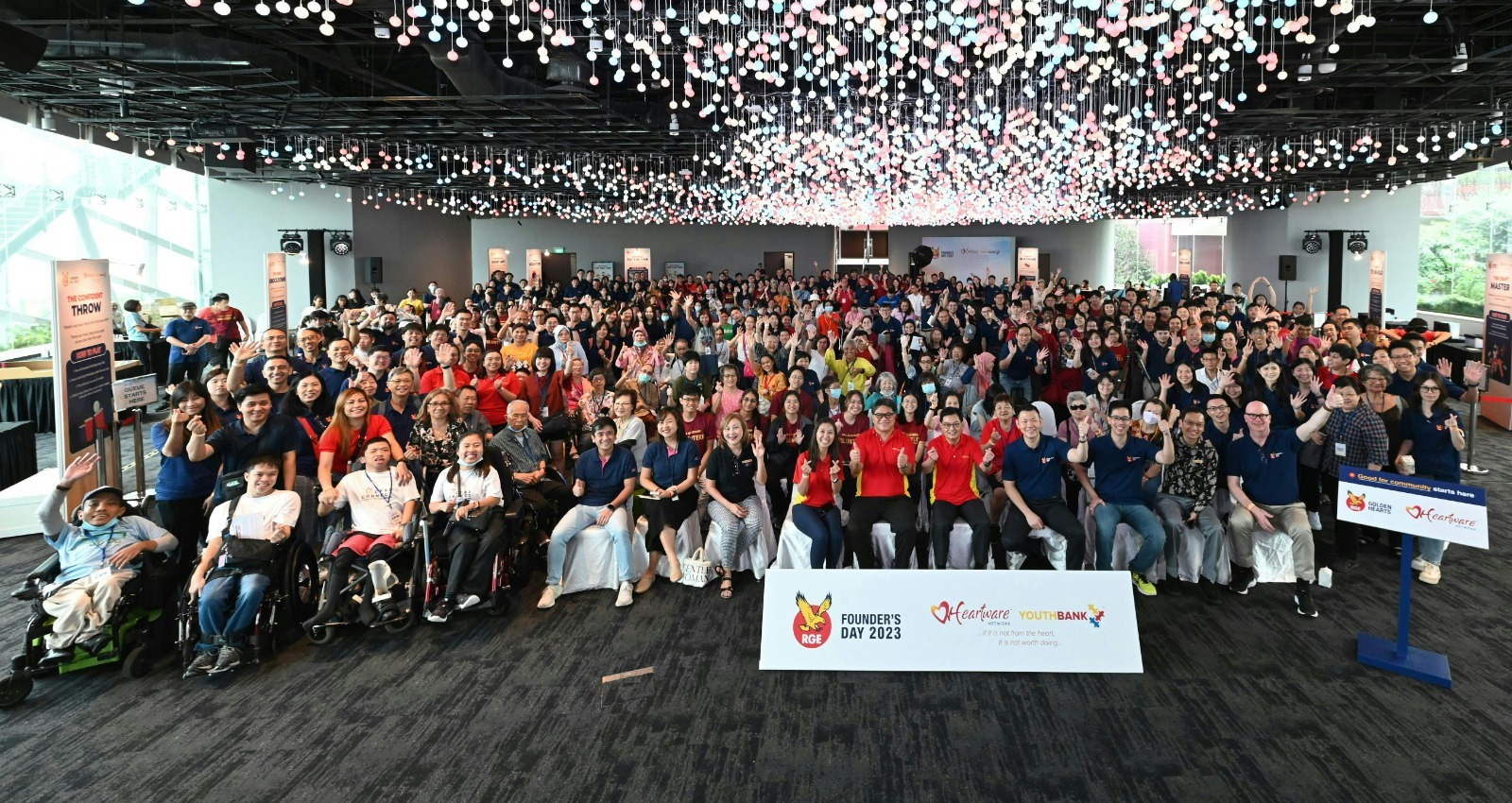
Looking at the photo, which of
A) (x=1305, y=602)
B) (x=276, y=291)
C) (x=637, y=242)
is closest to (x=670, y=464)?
(x=1305, y=602)

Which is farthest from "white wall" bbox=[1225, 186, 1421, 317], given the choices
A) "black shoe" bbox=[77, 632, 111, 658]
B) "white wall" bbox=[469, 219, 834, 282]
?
"black shoe" bbox=[77, 632, 111, 658]

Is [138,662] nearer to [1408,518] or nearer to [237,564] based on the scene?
[237,564]

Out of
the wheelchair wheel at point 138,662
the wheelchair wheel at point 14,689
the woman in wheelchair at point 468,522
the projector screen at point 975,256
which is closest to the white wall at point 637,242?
the projector screen at point 975,256

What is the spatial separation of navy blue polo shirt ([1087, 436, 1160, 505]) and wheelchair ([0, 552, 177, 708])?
524 centimetres

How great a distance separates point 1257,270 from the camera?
87.8 ft

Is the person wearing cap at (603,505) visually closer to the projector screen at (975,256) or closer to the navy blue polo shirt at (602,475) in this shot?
the navy blue polo shirt at (602,475)

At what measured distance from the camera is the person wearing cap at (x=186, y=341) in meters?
→ 11.4

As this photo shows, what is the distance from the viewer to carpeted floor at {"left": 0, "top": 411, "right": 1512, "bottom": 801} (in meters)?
3.90

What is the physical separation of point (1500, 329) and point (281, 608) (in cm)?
1215

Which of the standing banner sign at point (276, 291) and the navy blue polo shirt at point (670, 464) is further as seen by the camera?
the standing banner sign at point (276, 291)

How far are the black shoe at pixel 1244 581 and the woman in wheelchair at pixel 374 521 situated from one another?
4823 millimetres

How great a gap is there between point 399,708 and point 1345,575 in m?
5.64

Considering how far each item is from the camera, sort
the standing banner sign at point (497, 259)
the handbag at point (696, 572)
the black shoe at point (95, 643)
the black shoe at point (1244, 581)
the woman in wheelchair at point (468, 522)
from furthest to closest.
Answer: the standing banner sign at point (497, 259), the handbag at point (696, 572), the black shoe at point (1244, 581), the woman in wheelchair at point (468, 522), the black shoe at point (95, 643)

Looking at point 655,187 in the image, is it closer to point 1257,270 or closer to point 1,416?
point 1,416
